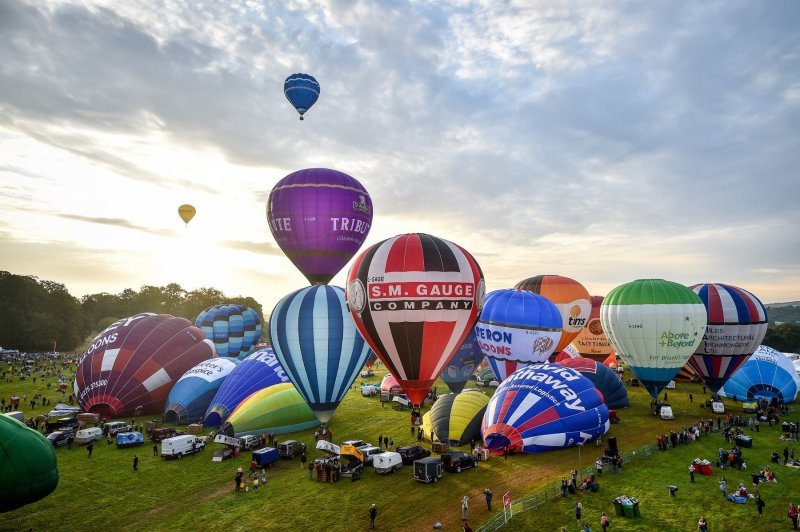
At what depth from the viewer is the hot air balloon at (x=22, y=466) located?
52.1ft

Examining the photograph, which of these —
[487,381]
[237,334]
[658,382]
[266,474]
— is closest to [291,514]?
[266,474]

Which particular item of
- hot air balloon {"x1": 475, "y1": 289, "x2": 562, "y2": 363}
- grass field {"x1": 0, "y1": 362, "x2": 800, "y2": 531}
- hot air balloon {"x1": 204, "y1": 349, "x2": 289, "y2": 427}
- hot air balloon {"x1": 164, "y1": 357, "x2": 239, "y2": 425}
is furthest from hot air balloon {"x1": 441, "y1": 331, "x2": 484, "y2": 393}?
hot air balloon {"x1": 164, "y1": 357, "x2": 239, "y2": 425}

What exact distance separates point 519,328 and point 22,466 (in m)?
27.5

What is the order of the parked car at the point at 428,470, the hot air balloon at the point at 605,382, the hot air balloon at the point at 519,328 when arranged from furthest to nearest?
the hot air balloon at the point at 519,328 → the hot air balloon at the point at 605,382 → the parked car at the point at 428,470

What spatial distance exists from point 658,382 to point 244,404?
89.7ft

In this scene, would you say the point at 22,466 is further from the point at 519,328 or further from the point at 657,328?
the point at 657,328

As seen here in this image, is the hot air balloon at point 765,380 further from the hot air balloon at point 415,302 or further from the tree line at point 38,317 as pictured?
the tree line at point 38,317

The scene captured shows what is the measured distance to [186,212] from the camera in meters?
55.8

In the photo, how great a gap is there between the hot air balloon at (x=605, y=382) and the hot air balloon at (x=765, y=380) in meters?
11.5

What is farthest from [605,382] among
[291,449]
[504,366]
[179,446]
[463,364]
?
[179,446]

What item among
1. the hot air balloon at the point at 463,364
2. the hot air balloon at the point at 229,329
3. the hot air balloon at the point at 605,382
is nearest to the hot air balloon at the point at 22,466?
the hot air balloon at the point at 463,364

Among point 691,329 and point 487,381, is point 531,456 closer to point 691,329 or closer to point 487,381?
point 691,329

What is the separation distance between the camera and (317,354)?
27.3 m

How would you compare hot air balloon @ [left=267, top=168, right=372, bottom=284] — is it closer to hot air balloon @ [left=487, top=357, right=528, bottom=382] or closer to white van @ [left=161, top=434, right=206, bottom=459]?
hot air balloon @ [left=487, top=357, right=528, bottom=382]
